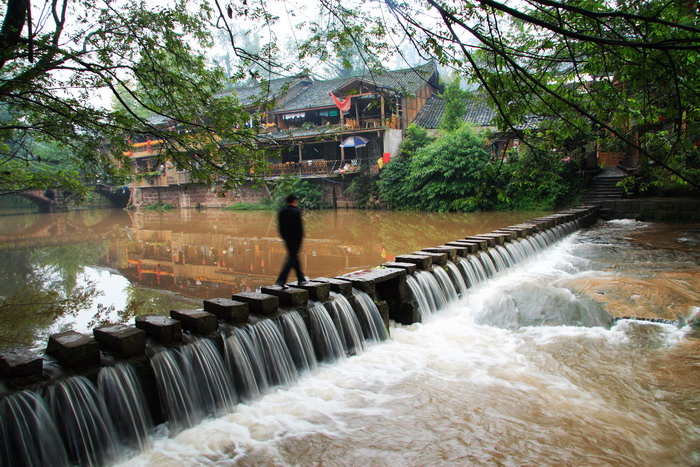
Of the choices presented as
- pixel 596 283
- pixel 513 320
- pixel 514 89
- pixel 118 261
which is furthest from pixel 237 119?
pixel 118 261

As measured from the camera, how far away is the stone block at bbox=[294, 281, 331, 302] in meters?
5.48

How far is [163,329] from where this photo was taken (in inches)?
161

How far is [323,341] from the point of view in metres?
5.28

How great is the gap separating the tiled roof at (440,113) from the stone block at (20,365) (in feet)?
85.3

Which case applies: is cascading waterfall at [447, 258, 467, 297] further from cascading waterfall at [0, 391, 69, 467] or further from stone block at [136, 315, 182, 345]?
cascading waterfall at [0, 391, 69, 467]

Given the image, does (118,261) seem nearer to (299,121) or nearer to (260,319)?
(260,319)

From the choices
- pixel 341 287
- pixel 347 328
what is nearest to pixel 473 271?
pixel 341 287

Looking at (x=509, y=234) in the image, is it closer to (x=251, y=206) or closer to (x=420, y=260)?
(x=420, y=260)

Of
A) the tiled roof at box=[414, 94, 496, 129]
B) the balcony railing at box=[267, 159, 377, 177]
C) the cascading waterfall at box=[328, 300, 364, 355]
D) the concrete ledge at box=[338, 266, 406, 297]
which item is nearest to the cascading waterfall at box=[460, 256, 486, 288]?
the concrete ledge at box=[338, 266, 406, 297]

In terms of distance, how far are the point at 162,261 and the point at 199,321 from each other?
31.4 feet

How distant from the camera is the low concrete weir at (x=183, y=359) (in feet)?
10.6

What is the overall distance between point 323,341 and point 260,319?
0.89 m

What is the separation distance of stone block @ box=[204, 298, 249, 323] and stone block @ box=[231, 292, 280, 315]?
0.19m

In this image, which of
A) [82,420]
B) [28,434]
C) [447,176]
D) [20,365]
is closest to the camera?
[28,434]
